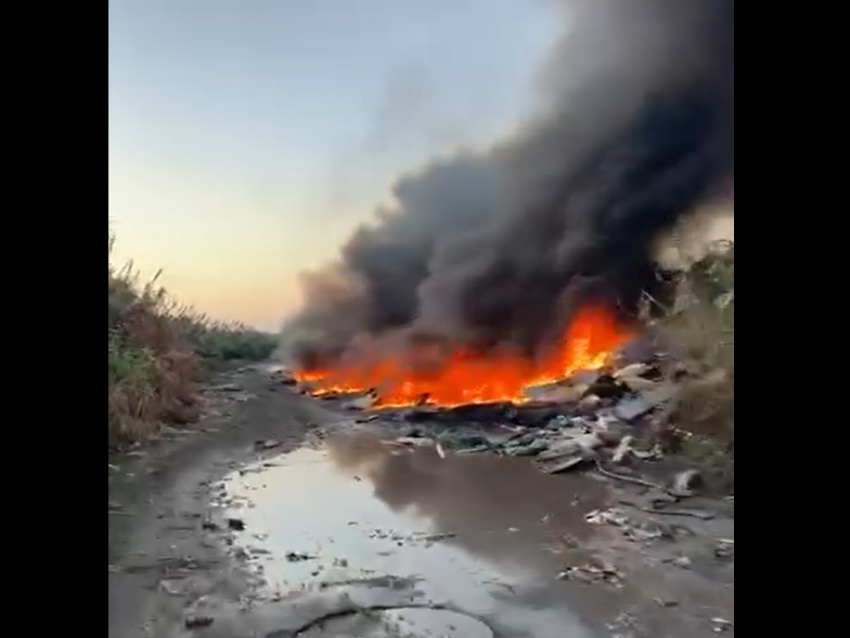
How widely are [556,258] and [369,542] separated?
2.02ft

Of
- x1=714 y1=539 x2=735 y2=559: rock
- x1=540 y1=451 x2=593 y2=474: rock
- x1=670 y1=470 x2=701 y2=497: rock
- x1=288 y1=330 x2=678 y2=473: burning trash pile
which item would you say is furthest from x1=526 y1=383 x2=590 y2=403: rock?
x1=714 y1=539 x2=735 y2=559: rock

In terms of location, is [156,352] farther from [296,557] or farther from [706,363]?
[706,363]

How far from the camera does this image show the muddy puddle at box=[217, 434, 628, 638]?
4.55 feet

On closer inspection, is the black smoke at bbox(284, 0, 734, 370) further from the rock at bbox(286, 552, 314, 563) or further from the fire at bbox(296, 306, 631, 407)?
the rock at bbox(286, 552, 314, 563)

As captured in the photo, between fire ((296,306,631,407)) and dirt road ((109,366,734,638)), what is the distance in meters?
0.07

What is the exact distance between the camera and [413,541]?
1.44 metres

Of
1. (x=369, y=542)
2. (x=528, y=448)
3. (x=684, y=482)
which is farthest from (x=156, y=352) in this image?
(x=684, y=482)

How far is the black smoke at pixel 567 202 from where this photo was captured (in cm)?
150

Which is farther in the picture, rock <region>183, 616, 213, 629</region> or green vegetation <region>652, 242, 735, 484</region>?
green vegetation <region>652, 242, 735, 484</region>

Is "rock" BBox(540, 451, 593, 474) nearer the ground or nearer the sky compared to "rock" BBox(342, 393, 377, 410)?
nearer the ground

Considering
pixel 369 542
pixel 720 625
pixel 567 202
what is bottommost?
pixel 720 625
